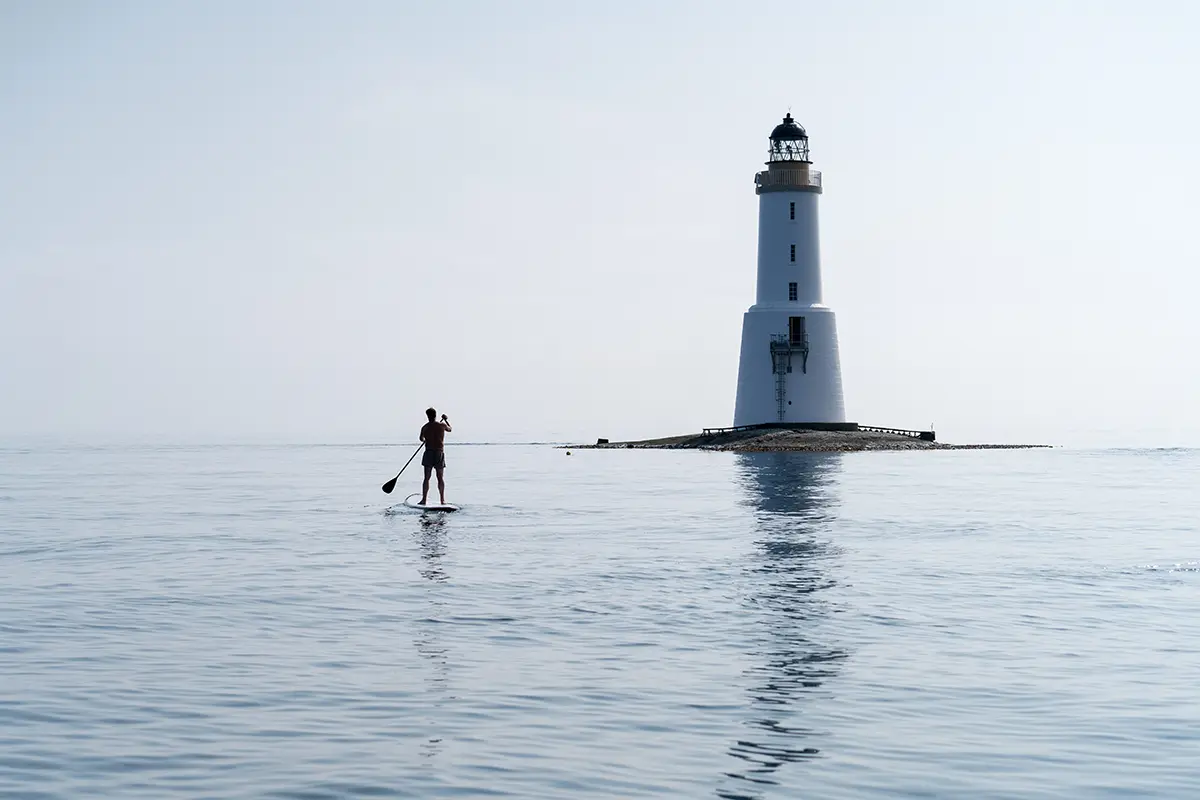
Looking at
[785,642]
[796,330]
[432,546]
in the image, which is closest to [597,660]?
[785,642]

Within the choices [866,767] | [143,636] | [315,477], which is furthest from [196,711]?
[315,477]

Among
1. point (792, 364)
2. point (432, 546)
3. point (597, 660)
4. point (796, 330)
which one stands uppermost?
point (796, 330)

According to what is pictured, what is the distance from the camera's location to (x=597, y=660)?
50.9 feet

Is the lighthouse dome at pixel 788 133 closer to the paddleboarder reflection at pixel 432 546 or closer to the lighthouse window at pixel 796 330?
the lighthouse window at pixel 796 330

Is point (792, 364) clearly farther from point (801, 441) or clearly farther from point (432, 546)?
point (432, 546)

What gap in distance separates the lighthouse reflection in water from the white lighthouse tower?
47843 millimetres

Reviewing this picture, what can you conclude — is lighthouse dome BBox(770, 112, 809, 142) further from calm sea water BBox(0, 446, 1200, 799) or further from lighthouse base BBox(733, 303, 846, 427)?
calm sea water BBox(0, 446, 1200, 799)

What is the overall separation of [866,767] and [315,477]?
2311 inches

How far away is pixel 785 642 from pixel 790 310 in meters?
71.8

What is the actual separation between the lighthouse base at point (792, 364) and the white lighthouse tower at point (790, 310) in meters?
0.06

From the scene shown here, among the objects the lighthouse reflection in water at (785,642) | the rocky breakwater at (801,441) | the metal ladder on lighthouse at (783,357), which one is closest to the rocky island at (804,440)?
the rocky breakwater at (801,441)

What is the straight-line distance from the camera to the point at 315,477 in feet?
221

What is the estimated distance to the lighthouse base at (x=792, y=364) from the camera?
8738cm

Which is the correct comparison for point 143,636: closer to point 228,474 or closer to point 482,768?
point 482,768
